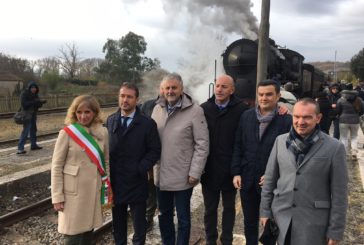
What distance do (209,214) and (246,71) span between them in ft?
22.0

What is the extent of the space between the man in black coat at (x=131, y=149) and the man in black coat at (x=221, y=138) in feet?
1.98

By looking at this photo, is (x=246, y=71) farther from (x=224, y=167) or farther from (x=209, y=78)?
(x=209, y=78)

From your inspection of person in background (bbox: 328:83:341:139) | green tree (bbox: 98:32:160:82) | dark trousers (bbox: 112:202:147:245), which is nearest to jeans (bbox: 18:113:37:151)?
dark trousers (bbox: 112:202:147:245)

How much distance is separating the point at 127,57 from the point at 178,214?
37.1 m

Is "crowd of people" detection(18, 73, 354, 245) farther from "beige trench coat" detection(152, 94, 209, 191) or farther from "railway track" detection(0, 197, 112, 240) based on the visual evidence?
"railway track" detection(0, 197, 112, 240)

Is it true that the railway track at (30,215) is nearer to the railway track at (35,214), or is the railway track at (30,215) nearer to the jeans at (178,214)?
the railway track at (35,214)

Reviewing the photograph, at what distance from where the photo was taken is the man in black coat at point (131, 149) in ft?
11.8

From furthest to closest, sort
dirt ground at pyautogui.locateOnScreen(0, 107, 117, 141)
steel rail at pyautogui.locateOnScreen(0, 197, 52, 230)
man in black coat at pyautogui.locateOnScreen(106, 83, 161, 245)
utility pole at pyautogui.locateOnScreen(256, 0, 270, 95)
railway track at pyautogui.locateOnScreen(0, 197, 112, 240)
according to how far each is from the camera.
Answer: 1. dirt ground at pyautogui.locateOnScreen(0, 107, 117, 141)
2. utility pole at pyautogui.locateOnScreen(256, 0, 270, 95)
3. steel rail at pyautogui.locateOnScreen(0, 197, 52, 230)
4. railway track at pyautogui.locateOnScreen(0, 197, 112, 240)
5. man in black coat at pyautogui.locateOnScreen(106, 83, 161, 245)

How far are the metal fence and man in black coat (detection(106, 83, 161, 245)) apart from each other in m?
19.6

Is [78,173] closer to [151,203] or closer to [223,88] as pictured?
[223,88]

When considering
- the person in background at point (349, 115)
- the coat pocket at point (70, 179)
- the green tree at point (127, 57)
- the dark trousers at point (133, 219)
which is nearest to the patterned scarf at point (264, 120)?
the dark trousers at point (133, 219)

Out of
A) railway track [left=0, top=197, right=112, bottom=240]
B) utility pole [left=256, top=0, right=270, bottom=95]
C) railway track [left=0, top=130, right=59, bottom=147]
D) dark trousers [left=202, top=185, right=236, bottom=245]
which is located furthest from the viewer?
railway track [left=0, top=130, right=59, bottom=147]

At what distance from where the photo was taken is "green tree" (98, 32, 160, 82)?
39.3 metres

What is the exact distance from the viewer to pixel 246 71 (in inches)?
399
